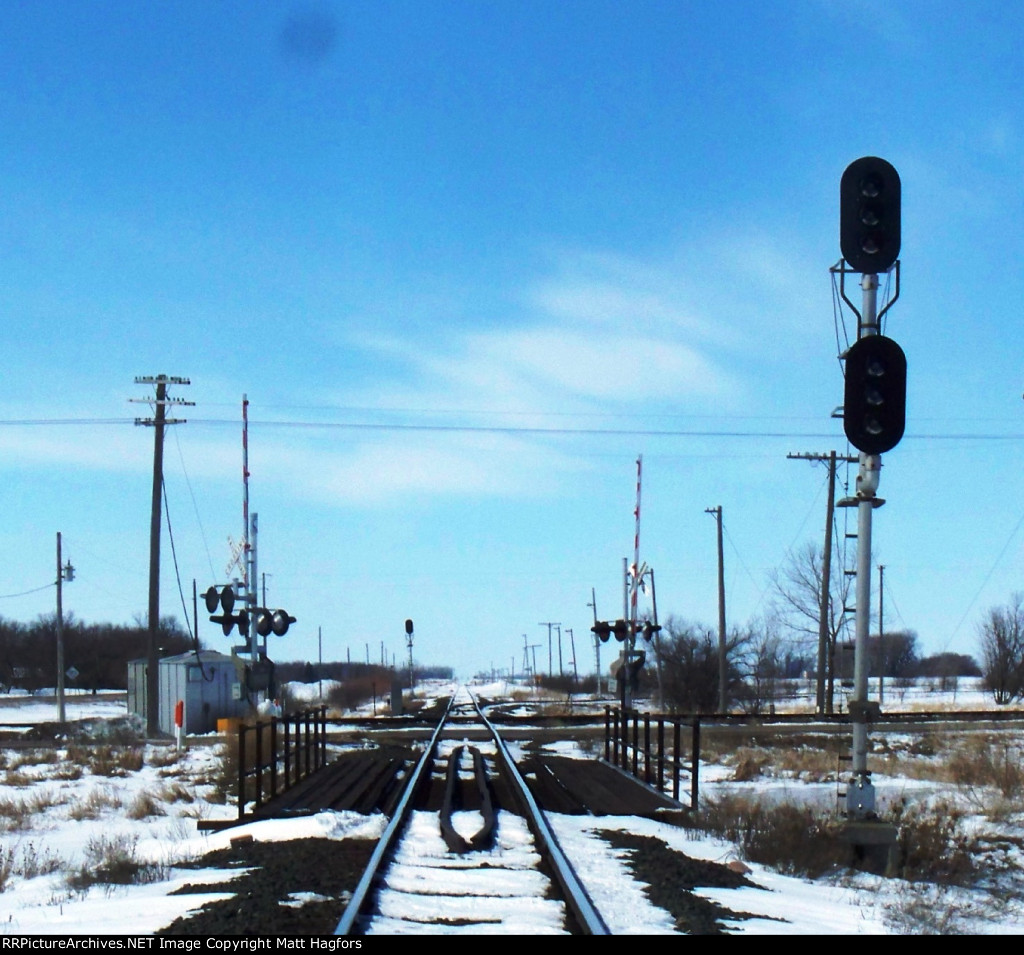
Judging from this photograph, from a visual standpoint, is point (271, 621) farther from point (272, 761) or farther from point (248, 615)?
point (272, 761)

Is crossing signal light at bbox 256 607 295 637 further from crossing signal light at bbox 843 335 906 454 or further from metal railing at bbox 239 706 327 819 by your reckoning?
crossing signal light at bbox 843 335 906 454

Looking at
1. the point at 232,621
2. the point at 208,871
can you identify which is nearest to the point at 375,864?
the point at 208,871

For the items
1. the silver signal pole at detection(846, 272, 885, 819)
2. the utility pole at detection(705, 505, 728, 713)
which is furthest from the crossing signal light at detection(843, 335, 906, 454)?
the utility pole at detection(705, 505, 728, 713)

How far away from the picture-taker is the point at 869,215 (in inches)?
451

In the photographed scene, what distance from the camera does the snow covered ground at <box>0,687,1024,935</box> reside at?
8.13 metres

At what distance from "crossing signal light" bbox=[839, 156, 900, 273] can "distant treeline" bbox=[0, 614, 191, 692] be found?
104m

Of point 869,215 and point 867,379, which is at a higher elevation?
point 869,215

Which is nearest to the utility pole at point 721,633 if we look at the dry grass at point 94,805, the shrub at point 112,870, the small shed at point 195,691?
the small shed at point 195,691

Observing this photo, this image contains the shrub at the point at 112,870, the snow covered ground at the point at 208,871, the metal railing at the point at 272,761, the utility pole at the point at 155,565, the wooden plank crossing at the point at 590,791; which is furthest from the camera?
the utility pole at the point at 155,565

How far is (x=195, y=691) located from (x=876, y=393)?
32503 mm

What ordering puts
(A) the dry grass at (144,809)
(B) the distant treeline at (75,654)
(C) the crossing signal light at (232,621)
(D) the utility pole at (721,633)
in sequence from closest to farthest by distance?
(A) the dry grass at (144,809) < (C) the crossing signal light at (232,621) < (D) the utility pole at (721,633) < (B) the distant treeline at (75,654)

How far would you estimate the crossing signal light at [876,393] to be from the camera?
11000mm

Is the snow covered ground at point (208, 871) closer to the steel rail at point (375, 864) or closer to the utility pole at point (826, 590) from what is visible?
the steel rail at point (375, 864)
